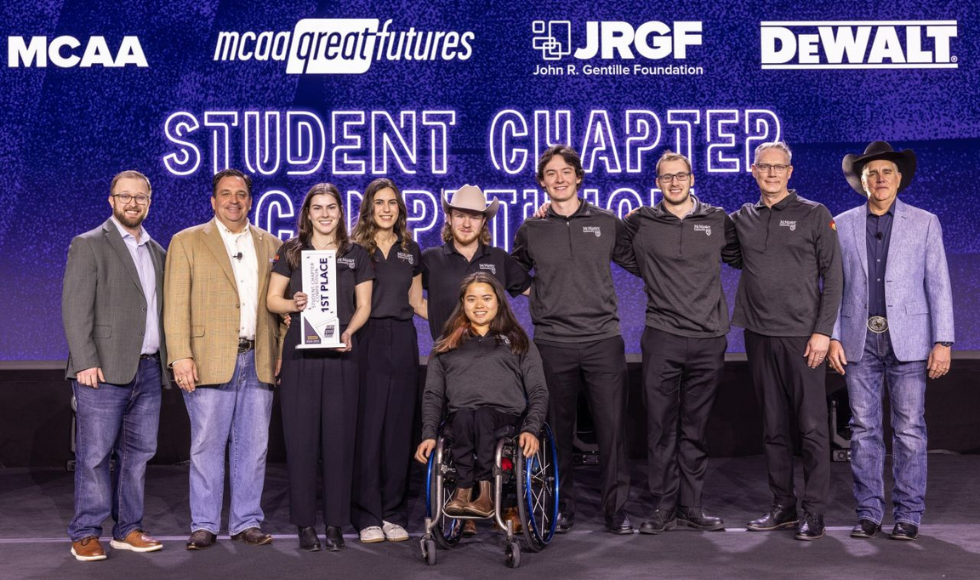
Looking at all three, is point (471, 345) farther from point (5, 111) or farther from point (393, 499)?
point (5, 111)

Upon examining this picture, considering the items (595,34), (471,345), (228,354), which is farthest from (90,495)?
(595,34)

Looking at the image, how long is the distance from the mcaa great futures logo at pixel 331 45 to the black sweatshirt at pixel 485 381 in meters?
2.90

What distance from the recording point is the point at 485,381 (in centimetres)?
421

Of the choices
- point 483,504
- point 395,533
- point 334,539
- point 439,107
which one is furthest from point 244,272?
point 439,107

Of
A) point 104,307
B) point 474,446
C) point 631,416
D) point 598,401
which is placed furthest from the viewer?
point 631,416

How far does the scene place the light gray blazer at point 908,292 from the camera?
429 centimetres

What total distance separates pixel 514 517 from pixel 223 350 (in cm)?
144

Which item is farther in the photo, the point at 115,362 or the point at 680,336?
the point at 680,336

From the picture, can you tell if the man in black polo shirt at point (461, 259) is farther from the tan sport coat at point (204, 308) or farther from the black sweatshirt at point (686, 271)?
the tan sport coat at point (204, 308)

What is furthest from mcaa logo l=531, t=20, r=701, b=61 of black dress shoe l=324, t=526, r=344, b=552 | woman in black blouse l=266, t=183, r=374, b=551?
black dress shoe l=324, t=526, r=344, b=552

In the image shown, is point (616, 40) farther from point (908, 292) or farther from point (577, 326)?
point (908, 292)

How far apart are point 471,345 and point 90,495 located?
5.61 feet

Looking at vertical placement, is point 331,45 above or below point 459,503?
above

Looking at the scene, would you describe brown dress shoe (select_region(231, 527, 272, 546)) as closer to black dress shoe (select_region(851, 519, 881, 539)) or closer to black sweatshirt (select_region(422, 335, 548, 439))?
black sweatshirt (select_region(422, 335, 548, 439))
